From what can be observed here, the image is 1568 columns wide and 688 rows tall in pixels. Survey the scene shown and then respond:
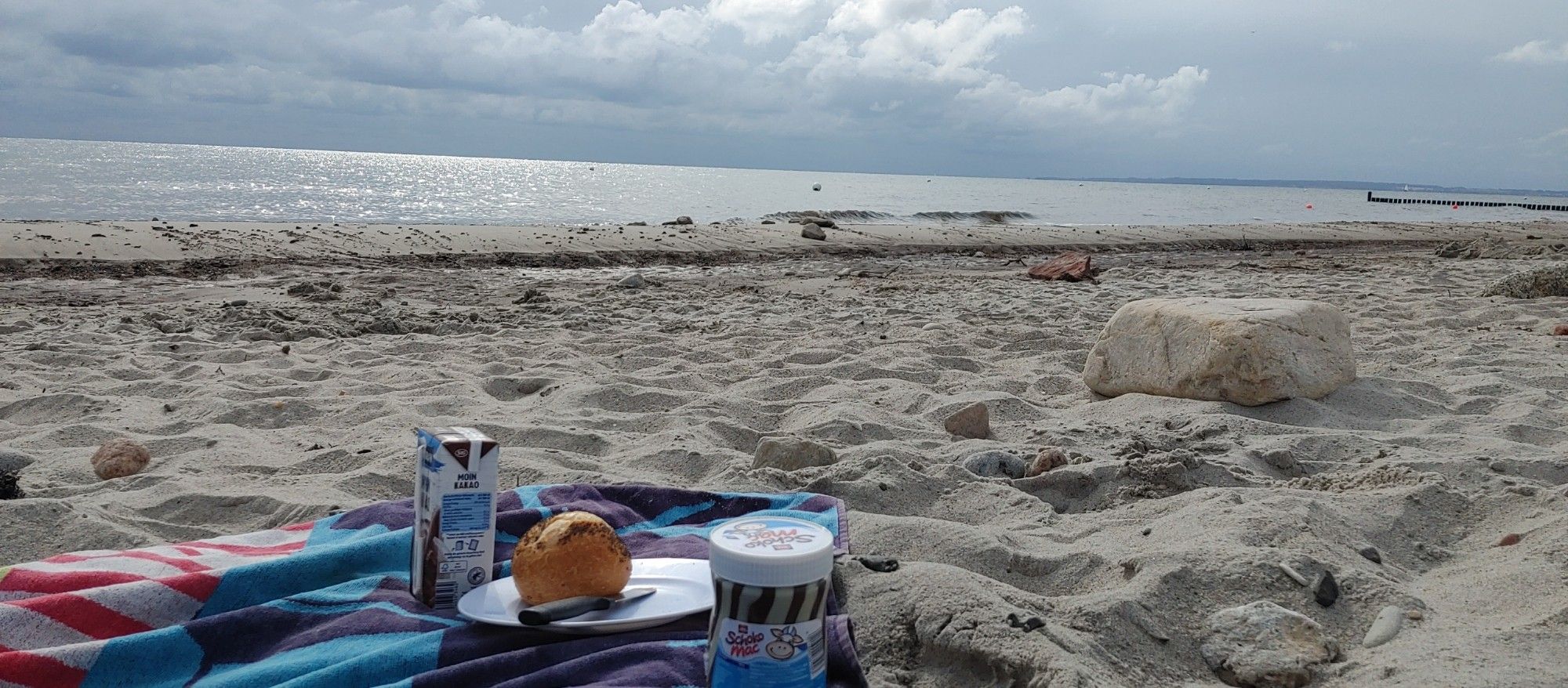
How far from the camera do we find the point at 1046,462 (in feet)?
10.3

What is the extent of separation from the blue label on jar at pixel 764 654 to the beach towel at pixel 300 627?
0.33 m

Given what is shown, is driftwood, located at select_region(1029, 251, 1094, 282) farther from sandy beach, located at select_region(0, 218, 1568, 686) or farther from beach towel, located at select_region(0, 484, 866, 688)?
beach towel, located at select_region(0, 484, 866, 688)

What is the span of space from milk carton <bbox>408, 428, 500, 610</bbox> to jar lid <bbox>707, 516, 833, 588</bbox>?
70 cm

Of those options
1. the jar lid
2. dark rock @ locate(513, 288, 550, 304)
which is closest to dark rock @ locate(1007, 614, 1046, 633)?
the jar lid

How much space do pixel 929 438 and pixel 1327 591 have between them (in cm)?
166

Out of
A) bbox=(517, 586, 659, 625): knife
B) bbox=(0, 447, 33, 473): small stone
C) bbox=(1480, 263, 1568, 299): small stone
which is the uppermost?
bbox=(1480, 263, 1568, 299): small stone

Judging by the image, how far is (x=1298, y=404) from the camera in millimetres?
3818

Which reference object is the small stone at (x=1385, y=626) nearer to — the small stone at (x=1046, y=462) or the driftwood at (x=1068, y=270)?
the small stone at (x=1046, y=462)

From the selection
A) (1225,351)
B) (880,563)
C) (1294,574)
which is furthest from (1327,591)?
(1225,351)

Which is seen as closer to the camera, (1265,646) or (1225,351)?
(1265,646)

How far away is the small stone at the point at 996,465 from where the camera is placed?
10.3ft

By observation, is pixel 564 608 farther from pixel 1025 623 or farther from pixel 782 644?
pixel 1025 623

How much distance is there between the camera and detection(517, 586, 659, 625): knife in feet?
6.43

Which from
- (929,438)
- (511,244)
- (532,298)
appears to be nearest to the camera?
(929,438)
